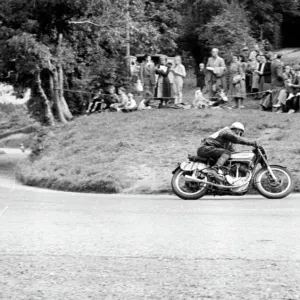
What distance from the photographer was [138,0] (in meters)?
37.6

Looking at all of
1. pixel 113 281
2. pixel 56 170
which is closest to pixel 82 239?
pixel 113 281

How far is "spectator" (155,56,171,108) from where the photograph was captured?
2919cm

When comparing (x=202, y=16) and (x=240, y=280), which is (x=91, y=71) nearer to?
(x=202, y=16)

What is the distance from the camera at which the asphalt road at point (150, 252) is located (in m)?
8.05

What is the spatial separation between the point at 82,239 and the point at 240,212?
404 centimetres

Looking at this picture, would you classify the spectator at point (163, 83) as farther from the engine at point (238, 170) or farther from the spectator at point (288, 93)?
the engine at point (238, 170)

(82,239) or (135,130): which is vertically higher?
(82,239)

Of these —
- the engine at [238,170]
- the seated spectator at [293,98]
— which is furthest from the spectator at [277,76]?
the engine at [238,170]

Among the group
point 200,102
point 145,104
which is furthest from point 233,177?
point 145,104

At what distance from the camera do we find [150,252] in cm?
1000

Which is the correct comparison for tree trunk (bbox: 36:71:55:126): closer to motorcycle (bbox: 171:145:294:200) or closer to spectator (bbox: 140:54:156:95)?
spectator (bbox: 140:54:156:95)

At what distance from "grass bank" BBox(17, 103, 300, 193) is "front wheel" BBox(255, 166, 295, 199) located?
3176mm

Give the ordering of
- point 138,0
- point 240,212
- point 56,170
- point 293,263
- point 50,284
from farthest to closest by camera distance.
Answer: point 138,0, point 56,170, point 240,212, point 293,263, point 50,284

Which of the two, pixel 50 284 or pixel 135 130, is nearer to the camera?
pixel 50 284
